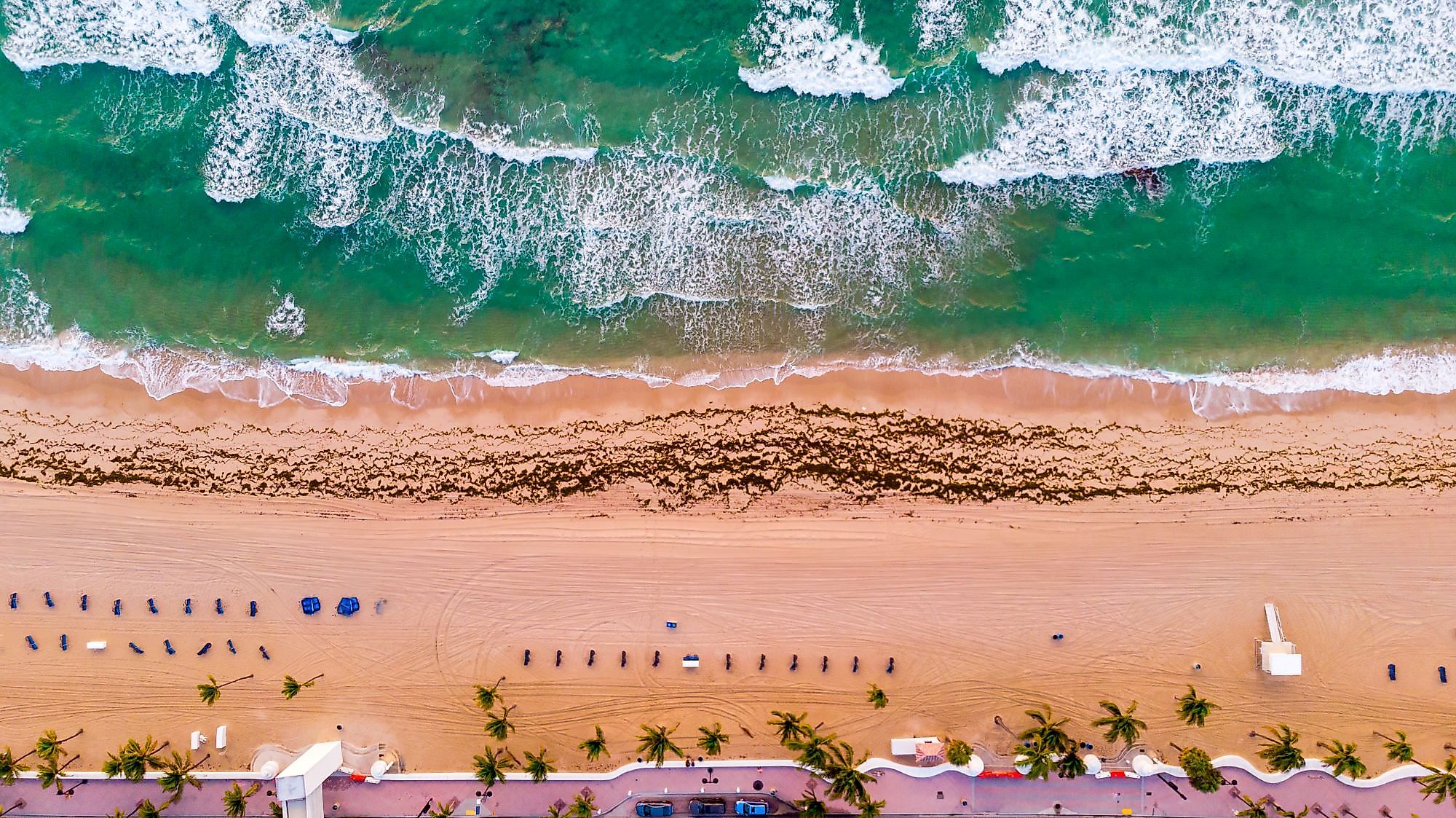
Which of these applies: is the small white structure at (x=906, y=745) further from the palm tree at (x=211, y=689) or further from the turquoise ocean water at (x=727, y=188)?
the palm tree at (x=211, y=689)

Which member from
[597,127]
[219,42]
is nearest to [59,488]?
[219,42]

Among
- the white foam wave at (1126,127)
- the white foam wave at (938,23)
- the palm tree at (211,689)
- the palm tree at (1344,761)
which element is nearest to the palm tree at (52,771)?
the palm tree at (211,689)

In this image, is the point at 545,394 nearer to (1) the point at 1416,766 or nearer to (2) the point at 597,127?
(2) the point at 597,127

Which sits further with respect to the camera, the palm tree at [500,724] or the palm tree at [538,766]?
the palm tree at [538,766]

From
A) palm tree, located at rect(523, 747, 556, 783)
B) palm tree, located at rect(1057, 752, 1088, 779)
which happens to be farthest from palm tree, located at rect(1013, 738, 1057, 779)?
palm tree, located at rect(523, 747, 556, 783)

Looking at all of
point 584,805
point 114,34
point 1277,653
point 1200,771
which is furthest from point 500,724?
point 114,34

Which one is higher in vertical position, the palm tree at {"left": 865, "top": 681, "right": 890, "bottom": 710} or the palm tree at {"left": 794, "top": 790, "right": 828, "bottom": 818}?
the palm tree at {"left": 865, "top": 681, "right": 890, "bottom": 710}

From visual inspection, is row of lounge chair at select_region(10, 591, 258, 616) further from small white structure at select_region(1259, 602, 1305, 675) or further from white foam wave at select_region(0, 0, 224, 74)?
small white structure at select_region(1259, 602, 1305, 675)
